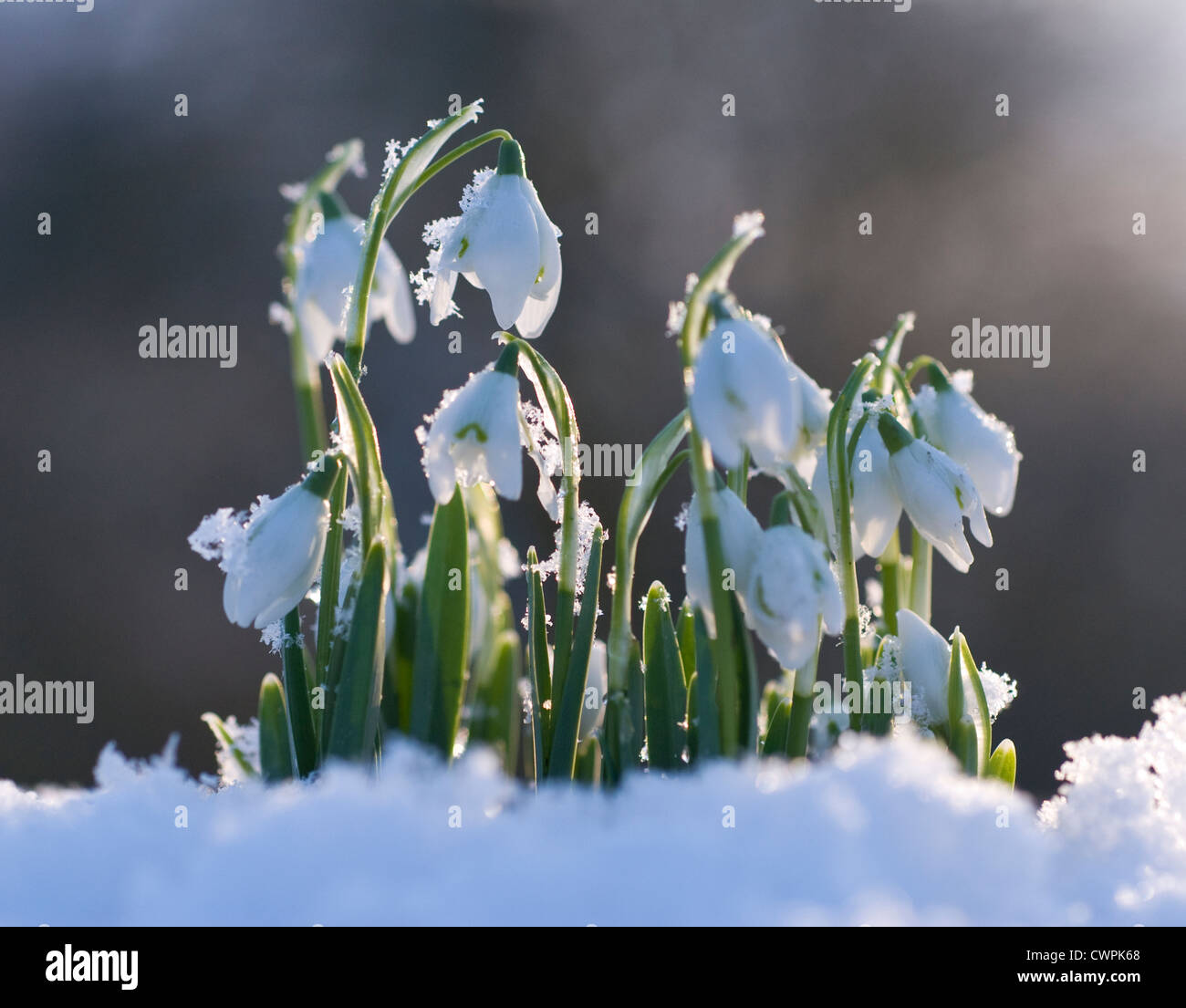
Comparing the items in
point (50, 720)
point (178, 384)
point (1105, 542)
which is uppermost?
point (178, 384)

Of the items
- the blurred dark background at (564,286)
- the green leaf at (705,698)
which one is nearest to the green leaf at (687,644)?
the green leaf at (705,698)

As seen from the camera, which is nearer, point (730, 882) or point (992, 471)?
point (730, 882)

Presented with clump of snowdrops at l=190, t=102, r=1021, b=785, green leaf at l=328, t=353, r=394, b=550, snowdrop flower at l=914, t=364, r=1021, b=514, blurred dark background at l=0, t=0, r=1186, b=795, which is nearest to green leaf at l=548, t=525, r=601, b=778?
clump of snowdrops at l=190, t=102, r=1021, b=785

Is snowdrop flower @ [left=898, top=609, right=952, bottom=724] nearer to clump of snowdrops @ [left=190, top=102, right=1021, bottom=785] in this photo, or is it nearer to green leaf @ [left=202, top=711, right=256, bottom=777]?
clump of snowdrops @ [left=190, top=102, right=1021, bottom=785]

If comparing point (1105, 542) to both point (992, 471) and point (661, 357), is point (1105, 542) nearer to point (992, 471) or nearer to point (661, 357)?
point (661, 357)

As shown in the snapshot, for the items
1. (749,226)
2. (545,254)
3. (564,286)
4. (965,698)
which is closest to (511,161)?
(545,254)

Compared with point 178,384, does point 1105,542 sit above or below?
below

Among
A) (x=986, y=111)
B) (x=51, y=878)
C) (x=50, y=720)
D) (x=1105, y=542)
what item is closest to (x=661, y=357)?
(x=986, y=111)
